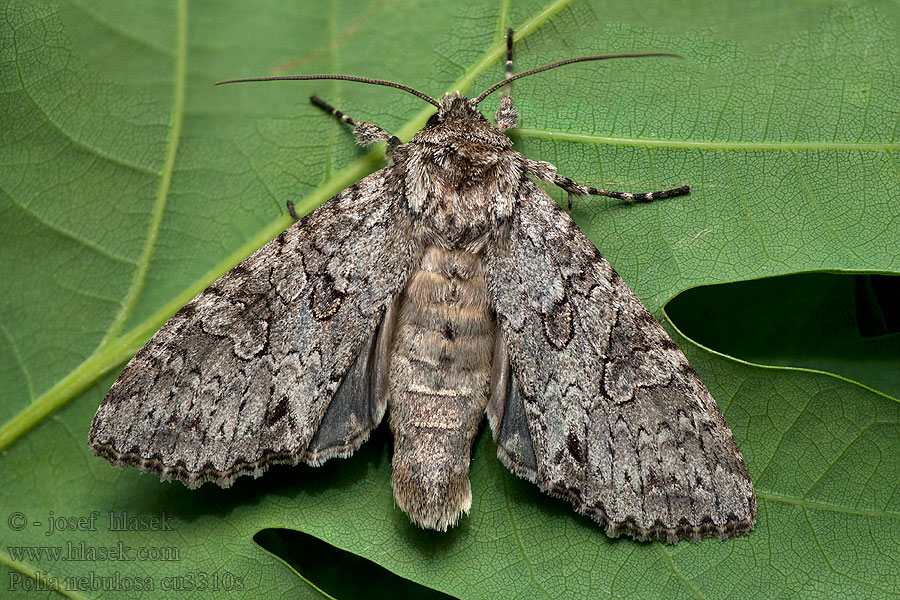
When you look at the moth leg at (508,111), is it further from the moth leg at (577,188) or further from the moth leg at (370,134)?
the moth leg at (370,134)

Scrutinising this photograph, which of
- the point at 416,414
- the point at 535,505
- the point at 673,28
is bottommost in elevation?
the point at 535,505

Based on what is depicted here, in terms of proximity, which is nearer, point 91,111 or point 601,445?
point 601,445

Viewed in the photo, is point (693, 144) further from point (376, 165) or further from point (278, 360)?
point (278, 360)

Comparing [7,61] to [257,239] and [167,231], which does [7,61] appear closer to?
[167,231]

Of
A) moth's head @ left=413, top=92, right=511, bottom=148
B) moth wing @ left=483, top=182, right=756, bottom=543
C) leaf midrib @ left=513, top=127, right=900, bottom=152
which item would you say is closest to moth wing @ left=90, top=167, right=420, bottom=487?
moth's head @ left=413, top=92, right=511, bottom=148

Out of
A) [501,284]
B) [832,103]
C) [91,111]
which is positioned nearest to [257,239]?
[91,111]

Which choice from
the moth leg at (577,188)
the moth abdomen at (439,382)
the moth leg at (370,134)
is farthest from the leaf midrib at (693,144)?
the moth abdomen at (439,382)
